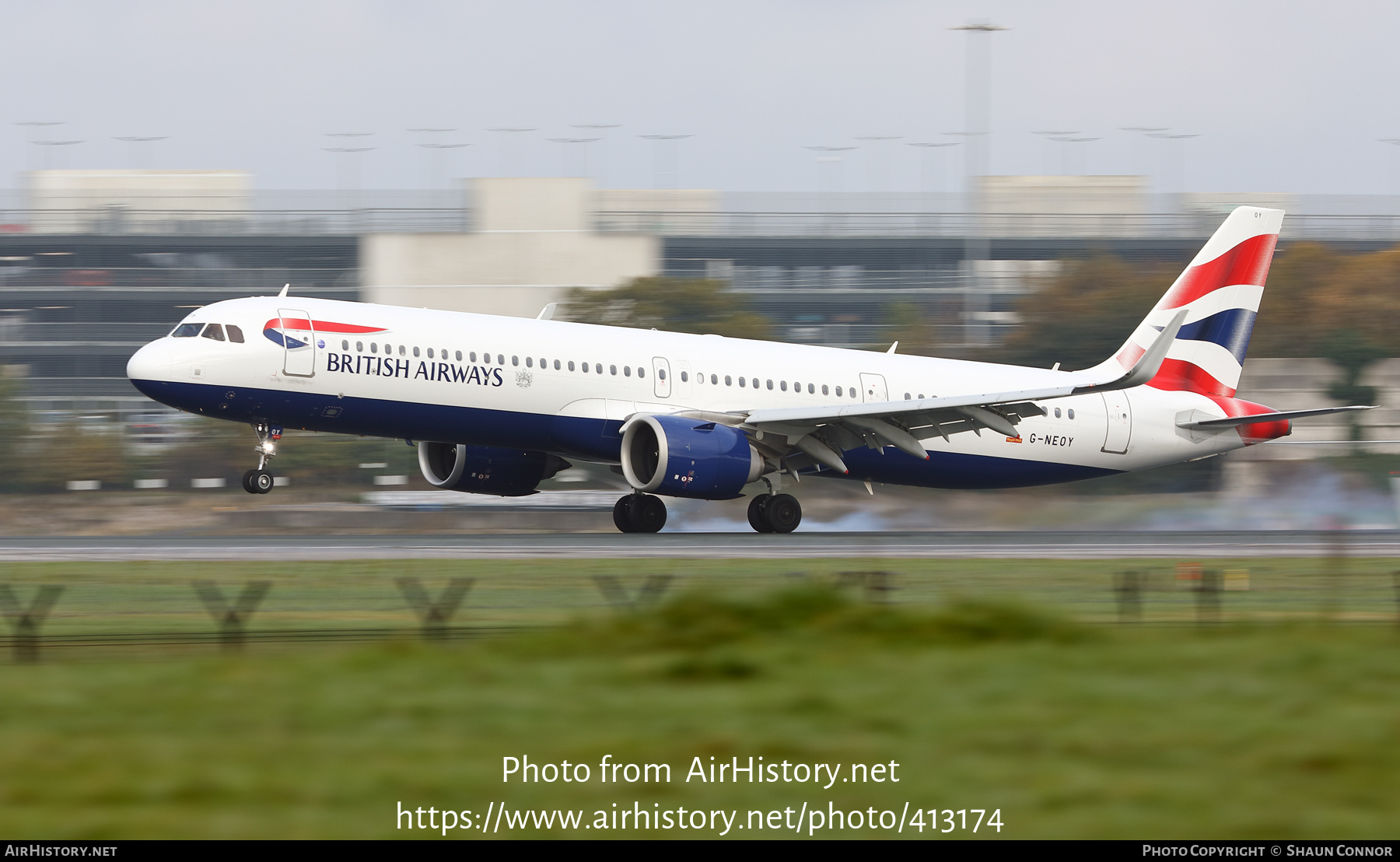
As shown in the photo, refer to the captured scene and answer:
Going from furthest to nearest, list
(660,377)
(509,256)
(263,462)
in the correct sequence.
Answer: (509,256)
(660,377)
(263,462)

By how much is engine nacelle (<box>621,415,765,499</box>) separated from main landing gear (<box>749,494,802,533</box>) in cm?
136

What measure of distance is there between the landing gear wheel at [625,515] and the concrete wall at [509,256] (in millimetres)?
48944

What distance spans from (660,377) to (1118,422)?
10496mm

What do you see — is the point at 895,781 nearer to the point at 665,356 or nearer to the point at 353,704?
the point at 353,704

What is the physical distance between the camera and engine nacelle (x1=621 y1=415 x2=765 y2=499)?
1092 inches

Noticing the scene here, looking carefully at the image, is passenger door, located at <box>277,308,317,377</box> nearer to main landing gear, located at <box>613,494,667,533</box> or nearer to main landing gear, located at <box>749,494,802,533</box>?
main landing gear, located at <box>613,494,667,533</box>

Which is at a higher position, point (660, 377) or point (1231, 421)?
point (660, 377)

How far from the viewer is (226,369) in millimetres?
26938

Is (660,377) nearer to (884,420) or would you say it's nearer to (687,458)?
(687,458)

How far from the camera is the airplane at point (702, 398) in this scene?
2734 centimetres

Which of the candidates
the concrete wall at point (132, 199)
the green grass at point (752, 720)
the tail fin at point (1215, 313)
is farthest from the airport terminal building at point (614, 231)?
the green grass at point (752, 720)

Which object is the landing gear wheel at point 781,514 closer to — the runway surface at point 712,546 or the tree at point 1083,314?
the runway surface at point 712,546

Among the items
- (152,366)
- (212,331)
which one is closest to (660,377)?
(212,331)

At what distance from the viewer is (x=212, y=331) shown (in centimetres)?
2730
